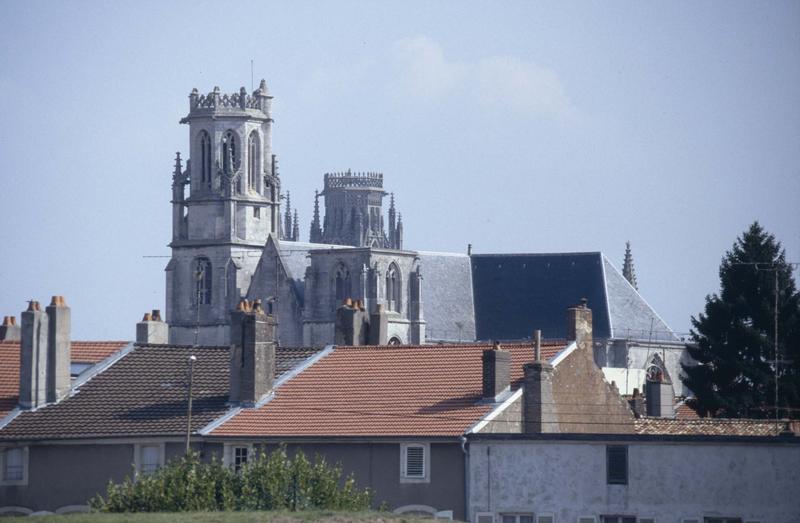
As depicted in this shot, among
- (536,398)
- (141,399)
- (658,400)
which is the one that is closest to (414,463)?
(536,398)

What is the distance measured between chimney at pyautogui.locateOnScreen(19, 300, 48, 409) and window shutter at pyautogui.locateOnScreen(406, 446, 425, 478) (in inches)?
370

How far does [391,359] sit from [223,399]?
413 centimetres

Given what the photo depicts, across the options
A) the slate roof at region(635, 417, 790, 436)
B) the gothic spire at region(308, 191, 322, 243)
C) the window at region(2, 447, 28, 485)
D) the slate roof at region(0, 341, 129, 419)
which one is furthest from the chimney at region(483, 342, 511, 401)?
the gothic spire at region(308, 191, 322, 243)

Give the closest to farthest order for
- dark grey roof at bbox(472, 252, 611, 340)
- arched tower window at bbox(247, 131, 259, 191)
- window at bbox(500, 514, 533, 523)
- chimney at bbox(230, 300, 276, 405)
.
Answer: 1. window at bbox(500, 514, 533, 523)
2. chimney at bbox(230, 300, 276, 405)
3. dark grey roof at bbox(472, 252, 611, 340)
4. arched tower window at bbox(247, 131, 259, 191)

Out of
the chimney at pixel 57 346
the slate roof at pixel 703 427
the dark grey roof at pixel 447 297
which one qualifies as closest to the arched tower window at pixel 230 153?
the dark grey roof at pixel 447 297

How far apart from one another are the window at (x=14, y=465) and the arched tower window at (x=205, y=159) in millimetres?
72687

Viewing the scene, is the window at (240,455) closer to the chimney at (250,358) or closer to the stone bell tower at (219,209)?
the chimney at (250,358)

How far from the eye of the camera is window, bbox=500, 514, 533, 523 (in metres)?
49.1

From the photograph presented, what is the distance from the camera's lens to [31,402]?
53781mm

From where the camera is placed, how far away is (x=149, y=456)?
170 feet

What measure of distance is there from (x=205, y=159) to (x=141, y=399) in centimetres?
7204

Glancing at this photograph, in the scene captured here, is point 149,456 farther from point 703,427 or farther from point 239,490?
point 703,427

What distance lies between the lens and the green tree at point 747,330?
78.4m

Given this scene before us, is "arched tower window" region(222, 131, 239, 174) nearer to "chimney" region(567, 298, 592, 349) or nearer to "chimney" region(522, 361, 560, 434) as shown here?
"chimney" region(567, 298, 592, 349)
